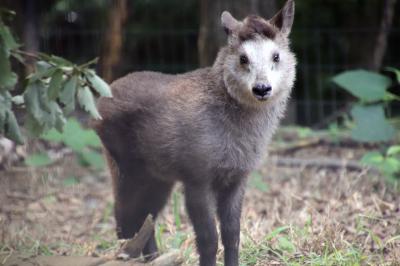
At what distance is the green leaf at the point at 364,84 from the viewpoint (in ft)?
22.6

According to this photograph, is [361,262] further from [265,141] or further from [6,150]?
[6,150]

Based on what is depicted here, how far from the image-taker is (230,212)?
4.43 m

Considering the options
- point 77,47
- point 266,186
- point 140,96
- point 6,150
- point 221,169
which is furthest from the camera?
point 77,47

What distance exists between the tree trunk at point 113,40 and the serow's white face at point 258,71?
2.72m

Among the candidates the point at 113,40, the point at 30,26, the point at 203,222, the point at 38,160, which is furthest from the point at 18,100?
the point at 30,26

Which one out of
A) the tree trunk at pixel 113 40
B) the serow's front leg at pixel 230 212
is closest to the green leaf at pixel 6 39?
the serow's front leg at pixel 230 212

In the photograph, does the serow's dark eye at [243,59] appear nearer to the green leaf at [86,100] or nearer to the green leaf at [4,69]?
the green leaf at [86,100]

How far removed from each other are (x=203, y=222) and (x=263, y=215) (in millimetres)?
1911

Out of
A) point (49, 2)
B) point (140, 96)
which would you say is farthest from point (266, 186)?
point (49, 2)

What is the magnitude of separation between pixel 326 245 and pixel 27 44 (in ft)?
14.4

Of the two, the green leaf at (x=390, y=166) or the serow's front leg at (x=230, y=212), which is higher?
the serow's front leg at (x=230, y=212)

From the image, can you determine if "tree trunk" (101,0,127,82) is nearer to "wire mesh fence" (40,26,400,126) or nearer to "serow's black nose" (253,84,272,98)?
"wire mesh fence" (40,26,400,126)

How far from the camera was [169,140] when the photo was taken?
439cm

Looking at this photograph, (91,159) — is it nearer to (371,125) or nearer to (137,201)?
(137,201)
